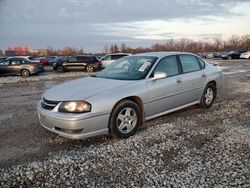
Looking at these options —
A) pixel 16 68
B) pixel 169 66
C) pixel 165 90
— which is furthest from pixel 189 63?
pixel 16 68

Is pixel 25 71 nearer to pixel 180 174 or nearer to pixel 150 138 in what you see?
pixel 150 138

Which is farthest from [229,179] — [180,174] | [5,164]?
[5,164]

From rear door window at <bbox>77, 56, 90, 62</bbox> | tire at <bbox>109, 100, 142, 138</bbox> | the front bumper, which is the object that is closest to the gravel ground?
tire at <bbox>109, 100, 142, 138</bbox>

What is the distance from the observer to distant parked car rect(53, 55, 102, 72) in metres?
20.6

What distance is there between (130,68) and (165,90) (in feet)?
2.87

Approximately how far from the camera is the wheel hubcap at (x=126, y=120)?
4160 millimetres

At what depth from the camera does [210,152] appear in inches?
145

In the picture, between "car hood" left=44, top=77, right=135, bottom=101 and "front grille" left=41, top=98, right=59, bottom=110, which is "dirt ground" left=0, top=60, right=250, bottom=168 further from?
"car hood" left=44, top=77, right=135, bottom=101

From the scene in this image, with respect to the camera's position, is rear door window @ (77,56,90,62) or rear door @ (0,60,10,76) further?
rear door window @ (77,56,90,62)

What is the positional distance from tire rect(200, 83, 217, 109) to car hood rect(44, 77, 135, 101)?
2.50 meters

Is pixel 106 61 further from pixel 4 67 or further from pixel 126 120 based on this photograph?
pixel 126 120

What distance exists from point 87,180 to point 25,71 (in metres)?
15.9

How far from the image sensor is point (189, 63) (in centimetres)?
570

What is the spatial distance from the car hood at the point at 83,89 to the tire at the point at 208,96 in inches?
98.3
